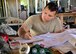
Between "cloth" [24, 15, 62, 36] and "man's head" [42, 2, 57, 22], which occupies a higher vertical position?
"man's head" [42, 2, 57, 22]

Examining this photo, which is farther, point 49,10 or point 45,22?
point 45,22

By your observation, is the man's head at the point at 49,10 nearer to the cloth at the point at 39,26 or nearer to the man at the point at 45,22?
the man at the point at 45,22

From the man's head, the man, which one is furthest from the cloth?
the man's head

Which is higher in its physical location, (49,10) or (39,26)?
(49,10)

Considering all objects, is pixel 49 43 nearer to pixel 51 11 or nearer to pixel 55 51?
pixel 55 51

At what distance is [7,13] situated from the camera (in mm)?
3998

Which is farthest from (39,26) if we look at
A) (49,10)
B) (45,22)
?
(49,10)

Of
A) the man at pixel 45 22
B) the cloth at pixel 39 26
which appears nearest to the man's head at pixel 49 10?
the man at pixel 45 22

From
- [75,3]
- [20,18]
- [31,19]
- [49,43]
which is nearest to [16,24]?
[20,18]

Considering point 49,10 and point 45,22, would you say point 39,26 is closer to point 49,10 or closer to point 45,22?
point 45,22

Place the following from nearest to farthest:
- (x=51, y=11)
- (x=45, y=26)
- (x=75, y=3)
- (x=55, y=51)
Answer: (x=55, y=51)
(x=51, y=11)
(x=45, y=26)
(x=75, y=3)

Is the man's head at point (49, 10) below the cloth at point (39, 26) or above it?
above

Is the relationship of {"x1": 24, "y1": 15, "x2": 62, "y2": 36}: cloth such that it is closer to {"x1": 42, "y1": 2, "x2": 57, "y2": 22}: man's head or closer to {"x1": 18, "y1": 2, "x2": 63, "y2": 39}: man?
{"x1": 18, "y1": 2, "x2": 63, "y2": 39}: man

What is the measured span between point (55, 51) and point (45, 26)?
0.82m
